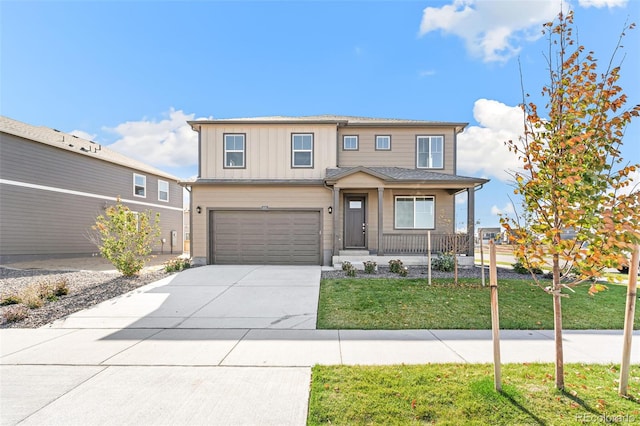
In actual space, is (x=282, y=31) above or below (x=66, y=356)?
above

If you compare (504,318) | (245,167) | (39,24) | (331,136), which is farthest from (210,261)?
(504,318)

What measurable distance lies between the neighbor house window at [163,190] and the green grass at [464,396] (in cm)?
2142

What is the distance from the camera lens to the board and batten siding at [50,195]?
12672 millimetres

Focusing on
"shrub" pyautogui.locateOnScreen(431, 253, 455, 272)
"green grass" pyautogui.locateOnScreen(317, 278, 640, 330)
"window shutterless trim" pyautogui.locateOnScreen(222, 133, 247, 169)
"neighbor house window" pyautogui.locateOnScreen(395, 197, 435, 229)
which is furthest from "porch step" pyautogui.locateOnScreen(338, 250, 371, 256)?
"window shutterless trim" pyautogui.locateOnScreen(222, 133, 247, 169)

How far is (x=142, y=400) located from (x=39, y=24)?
11.7m

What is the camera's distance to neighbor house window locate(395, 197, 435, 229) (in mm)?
12578

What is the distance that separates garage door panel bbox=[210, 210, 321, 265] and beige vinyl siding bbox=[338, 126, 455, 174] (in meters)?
3.16

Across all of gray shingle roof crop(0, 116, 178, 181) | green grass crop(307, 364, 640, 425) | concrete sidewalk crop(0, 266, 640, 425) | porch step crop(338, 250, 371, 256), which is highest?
gray shingle roof crop(0, 116, 178, 181)

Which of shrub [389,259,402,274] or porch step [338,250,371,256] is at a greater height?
porch step [338,250,371,256]

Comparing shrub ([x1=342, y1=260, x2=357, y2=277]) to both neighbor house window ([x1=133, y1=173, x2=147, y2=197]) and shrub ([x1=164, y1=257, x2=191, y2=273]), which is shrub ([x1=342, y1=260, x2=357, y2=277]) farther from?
neighbor house window ([x1=133, y1=173, x2=147, y2=197])

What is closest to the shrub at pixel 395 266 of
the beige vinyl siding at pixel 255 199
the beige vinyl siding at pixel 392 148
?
the beige vinyl siding at pixel 255 199

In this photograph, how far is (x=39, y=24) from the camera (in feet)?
29.1

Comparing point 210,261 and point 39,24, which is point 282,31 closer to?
point 39,24

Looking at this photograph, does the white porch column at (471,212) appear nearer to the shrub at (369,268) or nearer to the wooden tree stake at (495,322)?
the shrub at (369,268)
